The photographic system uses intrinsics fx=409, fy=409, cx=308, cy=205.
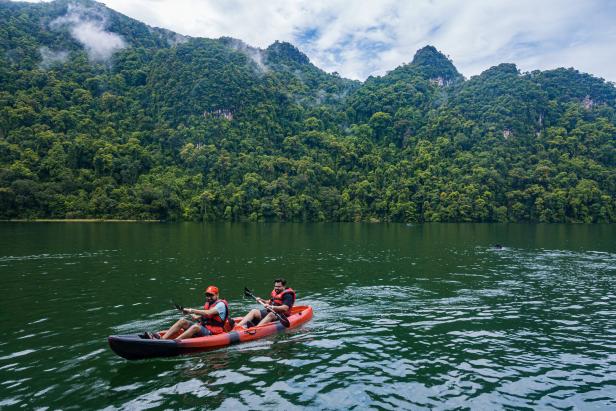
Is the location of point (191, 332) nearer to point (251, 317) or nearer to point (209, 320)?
point (209, 320)

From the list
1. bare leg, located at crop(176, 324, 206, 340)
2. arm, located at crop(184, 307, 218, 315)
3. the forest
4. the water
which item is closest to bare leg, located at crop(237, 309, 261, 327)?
the water

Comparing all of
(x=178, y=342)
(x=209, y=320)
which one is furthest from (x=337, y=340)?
(x=178, y=342)

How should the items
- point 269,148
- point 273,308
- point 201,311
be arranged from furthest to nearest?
1. point 269,148
2. point 273,308
3. point 201,311

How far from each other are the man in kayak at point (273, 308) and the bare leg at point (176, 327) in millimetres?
2356

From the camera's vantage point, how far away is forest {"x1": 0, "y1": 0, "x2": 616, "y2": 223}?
114 m

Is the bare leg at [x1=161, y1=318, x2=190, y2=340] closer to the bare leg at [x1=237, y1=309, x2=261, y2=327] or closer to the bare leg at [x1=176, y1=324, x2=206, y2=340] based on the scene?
the bare leg at [x1=176, y1=324, x2=206, y2=340]

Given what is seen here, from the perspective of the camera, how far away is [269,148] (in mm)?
160625

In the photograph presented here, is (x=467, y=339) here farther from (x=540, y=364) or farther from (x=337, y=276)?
(x=337, y=276)

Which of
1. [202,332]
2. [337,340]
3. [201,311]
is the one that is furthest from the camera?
[337,340]

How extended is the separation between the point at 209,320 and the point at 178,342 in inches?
71.8

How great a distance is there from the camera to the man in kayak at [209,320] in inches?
545

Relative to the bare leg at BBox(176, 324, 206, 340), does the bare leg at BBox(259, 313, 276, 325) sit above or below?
below

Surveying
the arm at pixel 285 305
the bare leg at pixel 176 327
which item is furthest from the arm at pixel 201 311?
the arm at pixel 285 305

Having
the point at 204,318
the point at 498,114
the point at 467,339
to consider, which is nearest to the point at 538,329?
the point at 467,339
